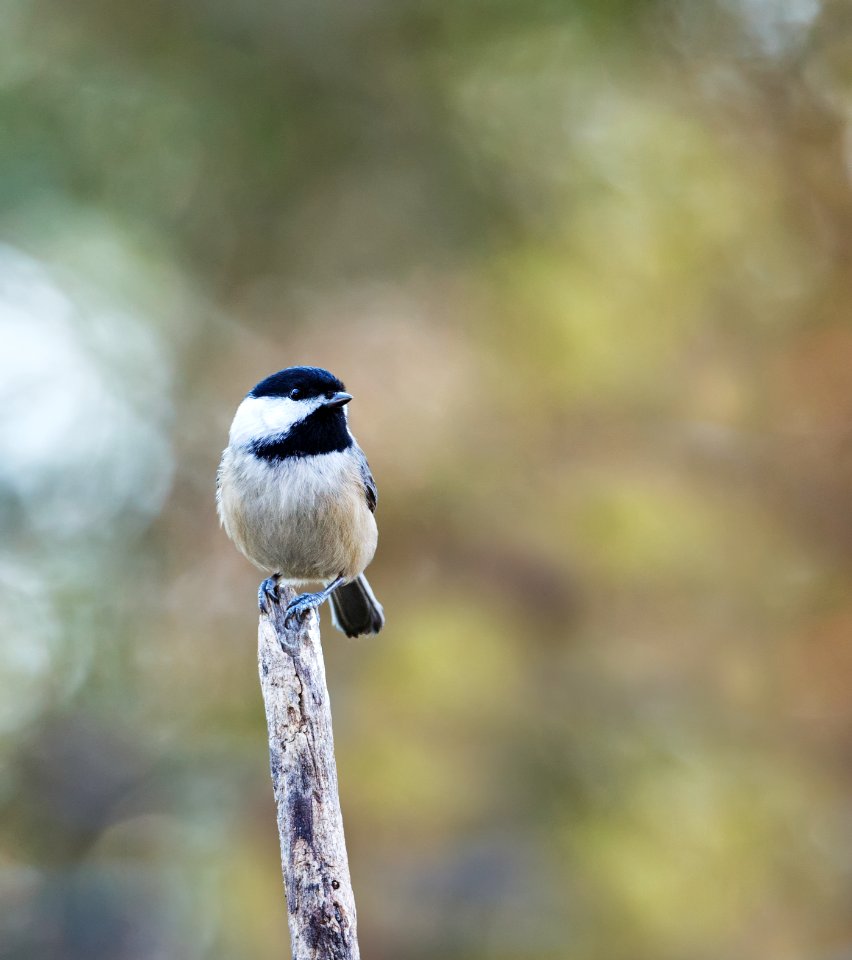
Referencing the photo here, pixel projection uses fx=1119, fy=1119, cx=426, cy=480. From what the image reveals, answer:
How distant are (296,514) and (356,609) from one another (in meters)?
0.76

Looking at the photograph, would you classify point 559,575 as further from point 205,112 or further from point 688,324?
point 205,112

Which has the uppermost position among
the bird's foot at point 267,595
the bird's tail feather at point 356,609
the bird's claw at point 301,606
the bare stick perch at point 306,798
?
the bird's tail feather at point 356,609

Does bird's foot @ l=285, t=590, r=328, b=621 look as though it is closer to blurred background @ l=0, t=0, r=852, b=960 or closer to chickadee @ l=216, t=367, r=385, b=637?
chickadee @ l=216, t=367, r=385, b=637

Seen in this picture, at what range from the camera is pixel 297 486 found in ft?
10.4

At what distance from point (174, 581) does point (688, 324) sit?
305 centimetres

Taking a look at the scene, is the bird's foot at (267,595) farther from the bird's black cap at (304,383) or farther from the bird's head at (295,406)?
the bird's black cap at (304,383)

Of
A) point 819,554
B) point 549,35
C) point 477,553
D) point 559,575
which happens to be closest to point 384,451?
point 477,553

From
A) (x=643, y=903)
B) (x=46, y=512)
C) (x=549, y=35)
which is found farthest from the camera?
(x=549, y=35)

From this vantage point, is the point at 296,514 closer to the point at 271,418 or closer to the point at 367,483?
the point at 271,418

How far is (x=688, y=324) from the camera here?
592cm

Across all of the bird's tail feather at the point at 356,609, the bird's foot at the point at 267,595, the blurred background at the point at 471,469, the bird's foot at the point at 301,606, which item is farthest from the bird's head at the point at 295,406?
the blurred background at the point at 471,469

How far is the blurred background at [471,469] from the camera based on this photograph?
5.52 metres

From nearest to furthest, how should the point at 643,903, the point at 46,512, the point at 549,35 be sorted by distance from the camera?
1. the point at 643,903
2. the point at 46,512
3. the point at 549,35

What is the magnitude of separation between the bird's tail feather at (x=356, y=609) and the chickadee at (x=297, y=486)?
34 cm
